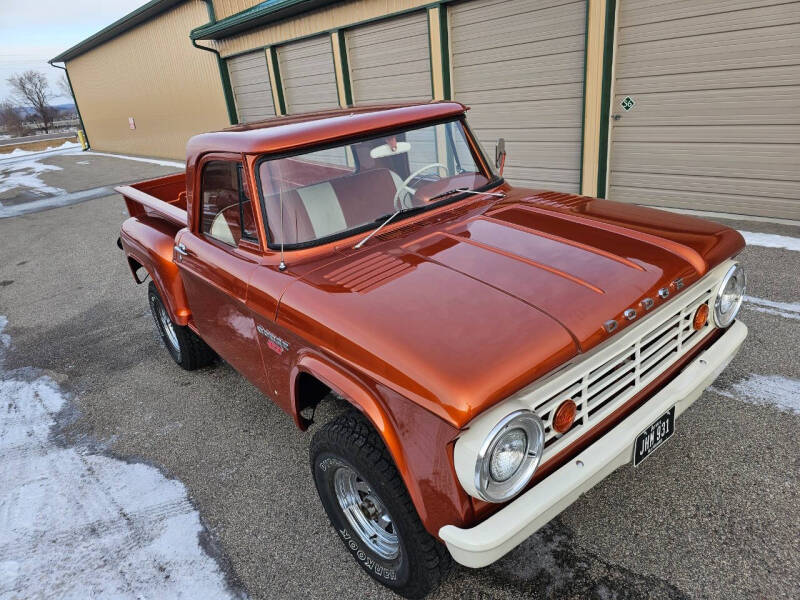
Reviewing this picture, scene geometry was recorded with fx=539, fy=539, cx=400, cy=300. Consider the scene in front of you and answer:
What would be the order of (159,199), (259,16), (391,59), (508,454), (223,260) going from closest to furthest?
(508,454)
(223,260)
(159,199)
(391,59)
(259,16)

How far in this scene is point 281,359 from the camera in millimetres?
2477

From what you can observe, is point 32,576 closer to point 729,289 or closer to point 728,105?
point 729,289

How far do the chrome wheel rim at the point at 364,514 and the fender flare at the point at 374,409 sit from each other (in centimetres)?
40

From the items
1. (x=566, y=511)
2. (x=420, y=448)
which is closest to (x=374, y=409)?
(x=420, y=448)

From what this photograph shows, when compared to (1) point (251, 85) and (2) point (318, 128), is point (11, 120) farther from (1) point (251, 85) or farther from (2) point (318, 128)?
(2) point (318, 128)

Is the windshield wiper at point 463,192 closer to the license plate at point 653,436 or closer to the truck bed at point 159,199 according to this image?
the license plate at point 653,436

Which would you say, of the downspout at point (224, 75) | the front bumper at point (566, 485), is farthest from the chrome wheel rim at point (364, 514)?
the downspout at point (224, 75)

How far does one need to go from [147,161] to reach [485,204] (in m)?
19.9

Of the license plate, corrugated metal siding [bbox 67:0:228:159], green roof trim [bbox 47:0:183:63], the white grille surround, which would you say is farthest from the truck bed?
green roof trim [bbox 47:0:183:63]

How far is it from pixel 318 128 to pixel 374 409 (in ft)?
5.11

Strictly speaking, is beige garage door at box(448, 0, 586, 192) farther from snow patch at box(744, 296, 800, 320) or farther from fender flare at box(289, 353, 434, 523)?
fender flare at box(289, 353, 434, 523)

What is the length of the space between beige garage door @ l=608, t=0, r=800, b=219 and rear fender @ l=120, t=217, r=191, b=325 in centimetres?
548

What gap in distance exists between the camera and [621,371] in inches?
81.0

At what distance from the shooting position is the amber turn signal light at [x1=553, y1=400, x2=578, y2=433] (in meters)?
1.87
